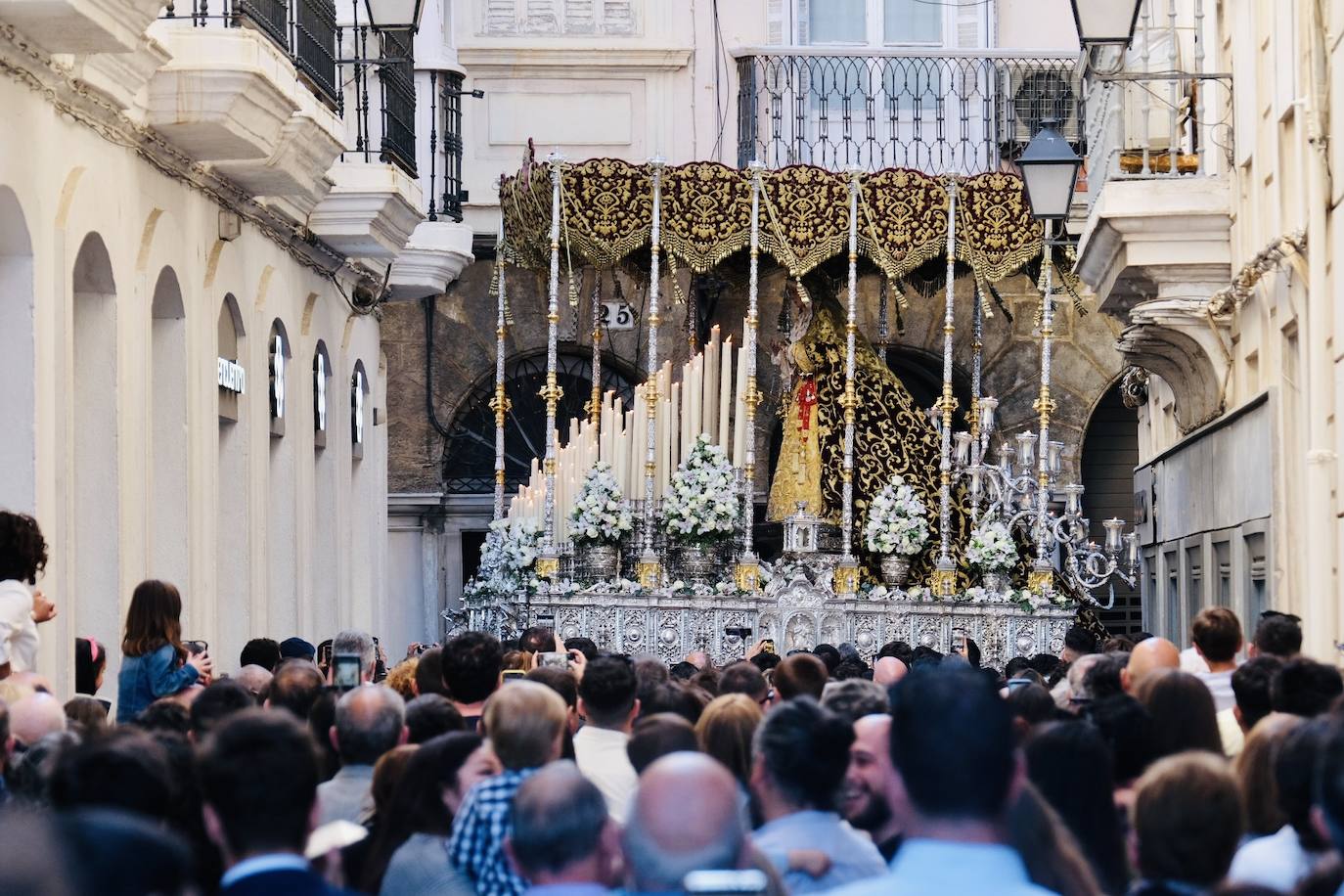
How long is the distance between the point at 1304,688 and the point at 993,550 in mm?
12909

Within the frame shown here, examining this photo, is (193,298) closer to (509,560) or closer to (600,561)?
(600,561)

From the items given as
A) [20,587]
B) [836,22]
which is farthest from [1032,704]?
[836,22]

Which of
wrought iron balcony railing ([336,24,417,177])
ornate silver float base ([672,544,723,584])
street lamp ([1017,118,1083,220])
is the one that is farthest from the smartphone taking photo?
ornate silver float base ([672,544,723,584])

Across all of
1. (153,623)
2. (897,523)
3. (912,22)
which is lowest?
(153,623)

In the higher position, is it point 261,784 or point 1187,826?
point 261,784

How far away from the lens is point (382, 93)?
19.3m

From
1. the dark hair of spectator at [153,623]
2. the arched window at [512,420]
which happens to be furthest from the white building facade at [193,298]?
the arched window at [512,420]

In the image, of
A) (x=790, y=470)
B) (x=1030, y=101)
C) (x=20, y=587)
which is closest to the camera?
(x=20, y=587)

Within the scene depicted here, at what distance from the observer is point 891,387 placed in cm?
2186

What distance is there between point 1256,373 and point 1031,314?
8852 mm

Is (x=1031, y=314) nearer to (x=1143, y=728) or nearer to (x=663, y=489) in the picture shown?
(x=663, y=489)

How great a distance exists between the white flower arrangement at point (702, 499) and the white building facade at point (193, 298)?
261cm

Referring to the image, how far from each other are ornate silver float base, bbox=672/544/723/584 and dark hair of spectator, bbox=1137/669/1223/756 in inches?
539

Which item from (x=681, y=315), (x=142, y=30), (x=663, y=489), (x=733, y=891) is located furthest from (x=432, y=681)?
(x=681, y=315)
